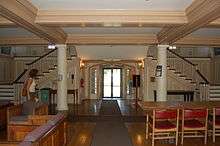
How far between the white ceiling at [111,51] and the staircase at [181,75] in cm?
63

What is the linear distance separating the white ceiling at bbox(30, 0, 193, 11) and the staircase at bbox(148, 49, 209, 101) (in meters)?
8.06

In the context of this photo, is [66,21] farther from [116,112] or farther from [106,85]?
[106,85]

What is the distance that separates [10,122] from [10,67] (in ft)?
36.3

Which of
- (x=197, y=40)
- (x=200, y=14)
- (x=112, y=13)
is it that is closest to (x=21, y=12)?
(x=112, y=13)

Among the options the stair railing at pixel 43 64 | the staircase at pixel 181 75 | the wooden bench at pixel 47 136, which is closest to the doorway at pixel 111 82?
the stair railing at pixel 43 64

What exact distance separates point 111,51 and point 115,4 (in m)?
8.72

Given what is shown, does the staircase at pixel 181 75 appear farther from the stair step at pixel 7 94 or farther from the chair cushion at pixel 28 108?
the chair cushion at pixel 28 108

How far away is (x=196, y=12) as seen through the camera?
21.6ft

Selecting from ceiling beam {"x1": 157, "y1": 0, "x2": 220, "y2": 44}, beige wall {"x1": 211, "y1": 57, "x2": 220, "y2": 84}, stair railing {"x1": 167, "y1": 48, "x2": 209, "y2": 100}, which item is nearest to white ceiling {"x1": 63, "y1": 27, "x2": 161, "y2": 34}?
ceiling beam {"x1": 157, "y1": 0, "x2": 220, "y2": 44}

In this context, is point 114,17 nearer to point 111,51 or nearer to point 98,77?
point 111,51

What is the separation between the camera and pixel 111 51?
50.7 feet

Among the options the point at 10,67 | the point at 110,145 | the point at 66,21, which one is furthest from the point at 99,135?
the point at 10,67

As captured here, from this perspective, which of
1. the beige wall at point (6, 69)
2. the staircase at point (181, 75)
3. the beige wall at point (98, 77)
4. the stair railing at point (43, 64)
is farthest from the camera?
the beige wall at point (98, 77)

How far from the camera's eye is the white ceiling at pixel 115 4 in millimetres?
6473
